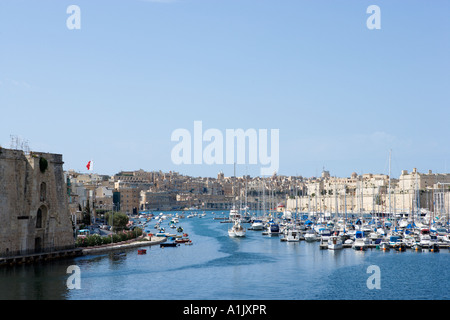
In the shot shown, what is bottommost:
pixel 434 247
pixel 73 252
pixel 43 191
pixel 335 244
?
pixel 434 247

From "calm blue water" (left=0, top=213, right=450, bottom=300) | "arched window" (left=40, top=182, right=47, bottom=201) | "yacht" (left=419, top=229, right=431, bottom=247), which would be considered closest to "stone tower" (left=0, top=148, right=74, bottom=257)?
"arched window" (left=40, top=182, right=47, bottom=201)

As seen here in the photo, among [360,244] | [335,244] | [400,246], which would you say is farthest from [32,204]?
[400,246]

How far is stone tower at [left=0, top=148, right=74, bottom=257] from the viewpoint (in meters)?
27.9

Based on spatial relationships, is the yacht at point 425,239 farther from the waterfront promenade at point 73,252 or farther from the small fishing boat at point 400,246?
the waterfront promenade at point 73,252

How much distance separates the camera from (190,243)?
44.7m

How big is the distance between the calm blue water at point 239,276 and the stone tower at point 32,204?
1546mm

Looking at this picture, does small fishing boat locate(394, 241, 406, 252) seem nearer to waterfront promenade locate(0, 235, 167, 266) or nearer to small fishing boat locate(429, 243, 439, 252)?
small fishing boat locate(429, 243, 439, 252)

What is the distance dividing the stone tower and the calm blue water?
1.55 meters

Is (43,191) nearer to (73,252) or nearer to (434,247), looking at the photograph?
(73,252)

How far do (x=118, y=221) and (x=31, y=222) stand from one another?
59.3 feet

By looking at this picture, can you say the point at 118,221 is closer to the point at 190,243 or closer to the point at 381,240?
the point at 190,243

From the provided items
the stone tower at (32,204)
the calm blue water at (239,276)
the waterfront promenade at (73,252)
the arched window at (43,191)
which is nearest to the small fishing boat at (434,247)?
the calm blue water at (239,276)

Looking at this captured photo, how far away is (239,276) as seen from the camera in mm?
27281

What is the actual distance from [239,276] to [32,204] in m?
11.8
